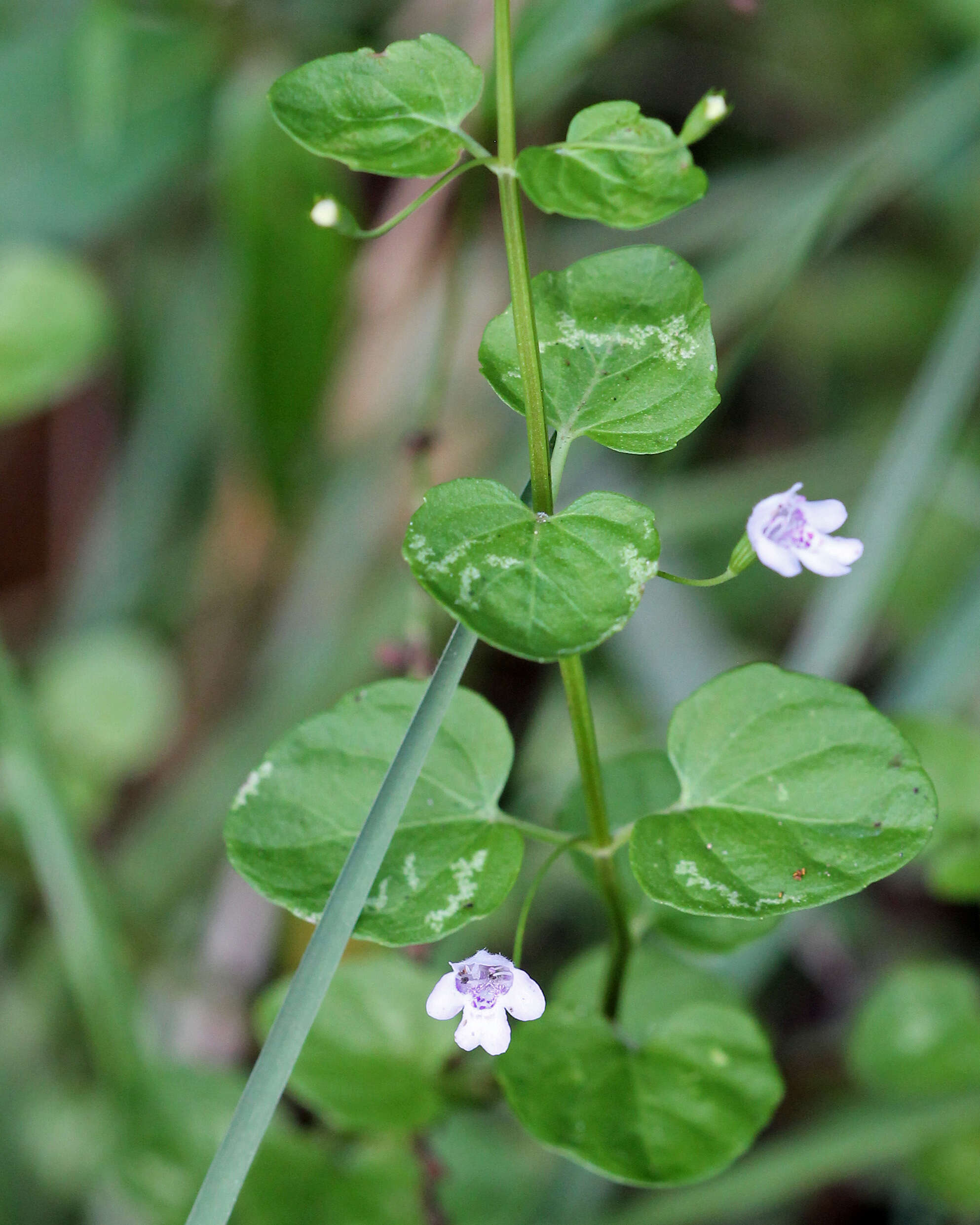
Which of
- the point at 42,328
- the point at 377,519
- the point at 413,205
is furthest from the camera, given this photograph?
the point at 377,519

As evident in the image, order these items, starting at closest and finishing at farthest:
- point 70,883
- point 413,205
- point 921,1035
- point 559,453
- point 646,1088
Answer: point 413,205 < point 559,453 < point 646,1088 < point 921,1035 < point 70,883

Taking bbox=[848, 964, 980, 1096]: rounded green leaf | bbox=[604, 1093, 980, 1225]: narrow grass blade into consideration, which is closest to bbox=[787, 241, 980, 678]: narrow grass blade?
bbox=[848, 964, 980, 1096]: rounded green leaf

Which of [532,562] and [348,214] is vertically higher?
[348,214]

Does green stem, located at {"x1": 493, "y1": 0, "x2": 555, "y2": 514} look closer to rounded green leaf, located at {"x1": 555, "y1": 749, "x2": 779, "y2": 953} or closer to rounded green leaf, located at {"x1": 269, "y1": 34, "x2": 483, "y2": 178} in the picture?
rounded green leaf, located at {"x1": 269, "y1": 34, "x2": 483, "y2": 178}

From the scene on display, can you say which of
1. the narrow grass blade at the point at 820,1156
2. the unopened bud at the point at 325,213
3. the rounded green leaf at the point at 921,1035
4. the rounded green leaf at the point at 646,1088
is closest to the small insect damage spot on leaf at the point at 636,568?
the unopened bud at the point at 325,213

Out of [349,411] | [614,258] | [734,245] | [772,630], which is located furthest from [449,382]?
[614,258]

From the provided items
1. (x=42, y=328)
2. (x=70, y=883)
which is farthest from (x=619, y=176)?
(x=42, y=328)

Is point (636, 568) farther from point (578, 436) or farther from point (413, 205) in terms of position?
point (413, 205)
